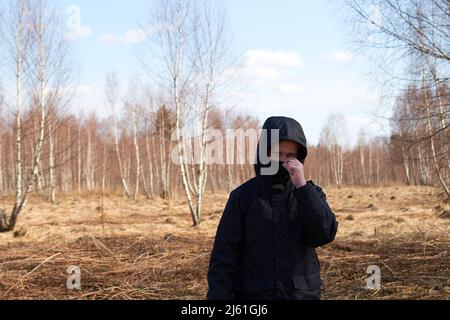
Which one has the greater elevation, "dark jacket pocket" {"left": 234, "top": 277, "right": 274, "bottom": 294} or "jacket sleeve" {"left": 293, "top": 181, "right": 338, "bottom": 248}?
"jacket sleeve" {"left": 293, "top": 181, "right": 338, "bottom": 248}

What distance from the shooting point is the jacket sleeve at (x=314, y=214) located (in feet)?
6.31

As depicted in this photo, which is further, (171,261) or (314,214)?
(171,261)

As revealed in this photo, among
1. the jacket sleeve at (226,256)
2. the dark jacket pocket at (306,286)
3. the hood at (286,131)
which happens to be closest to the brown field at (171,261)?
the dark jacket pocket at (306,286)

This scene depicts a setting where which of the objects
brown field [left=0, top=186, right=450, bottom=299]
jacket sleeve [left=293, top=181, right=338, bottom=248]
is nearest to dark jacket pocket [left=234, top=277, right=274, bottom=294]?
jacket sleeve [left=293, top=181, right=338, bottom=248]

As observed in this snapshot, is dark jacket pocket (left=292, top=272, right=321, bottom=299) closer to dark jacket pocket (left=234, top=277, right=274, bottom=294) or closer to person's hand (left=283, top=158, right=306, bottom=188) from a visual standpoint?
dark jacket pocket (left=234, top=277, right=274, bottom=294)

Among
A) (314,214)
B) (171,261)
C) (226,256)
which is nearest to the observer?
(314,214)

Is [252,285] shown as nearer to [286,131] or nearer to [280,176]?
[280,176]

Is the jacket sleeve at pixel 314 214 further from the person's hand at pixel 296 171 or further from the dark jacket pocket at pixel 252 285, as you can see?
the dark jacket pocket at pixel 252 285

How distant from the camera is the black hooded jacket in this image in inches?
77.4

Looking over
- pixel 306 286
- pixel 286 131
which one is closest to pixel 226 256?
pixel 306 286

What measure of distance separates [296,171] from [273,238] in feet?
1.12

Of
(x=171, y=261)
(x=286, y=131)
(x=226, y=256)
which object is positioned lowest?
(x=171, y=261)

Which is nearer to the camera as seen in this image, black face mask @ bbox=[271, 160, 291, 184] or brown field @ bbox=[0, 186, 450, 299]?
black face mask @ bbox=[271, 160, 291, 184]

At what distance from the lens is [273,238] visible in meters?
2.02
